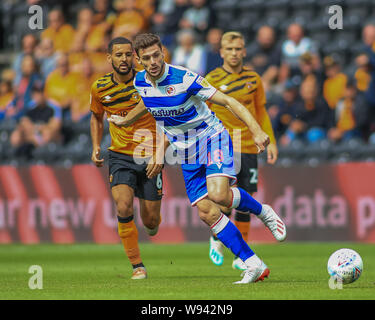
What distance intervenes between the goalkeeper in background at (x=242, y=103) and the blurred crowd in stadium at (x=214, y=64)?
423cm

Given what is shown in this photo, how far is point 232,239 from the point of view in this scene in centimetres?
835

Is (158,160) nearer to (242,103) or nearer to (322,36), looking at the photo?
(242,103)

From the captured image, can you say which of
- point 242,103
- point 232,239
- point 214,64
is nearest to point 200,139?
point 232,239

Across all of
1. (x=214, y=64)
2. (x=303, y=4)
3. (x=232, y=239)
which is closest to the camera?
(x=232, y=239)

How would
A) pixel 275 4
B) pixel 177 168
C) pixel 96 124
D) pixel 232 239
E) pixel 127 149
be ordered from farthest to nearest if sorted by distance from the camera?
pixel 275 4
pixel 177 168
pixel 96 124
pixel 127 149
pixel 232 239

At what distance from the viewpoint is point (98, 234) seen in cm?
1614

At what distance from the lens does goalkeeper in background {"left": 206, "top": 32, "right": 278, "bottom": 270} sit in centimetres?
1084

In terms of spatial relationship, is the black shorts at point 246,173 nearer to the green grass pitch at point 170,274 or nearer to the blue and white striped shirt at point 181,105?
the green grass pitch at point 170,274

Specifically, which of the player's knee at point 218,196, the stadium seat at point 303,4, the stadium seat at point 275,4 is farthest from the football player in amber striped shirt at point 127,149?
the stadium seat at point 275,4

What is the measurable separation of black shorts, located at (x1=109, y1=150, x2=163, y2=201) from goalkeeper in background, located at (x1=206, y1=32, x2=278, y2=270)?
115 centimetres

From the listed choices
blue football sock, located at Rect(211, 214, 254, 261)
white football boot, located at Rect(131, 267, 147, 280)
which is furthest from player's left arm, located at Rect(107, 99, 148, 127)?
white football boot, located at Rect(131, 267, 147, 280)

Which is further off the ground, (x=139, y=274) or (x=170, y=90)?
(x=170, y=90)

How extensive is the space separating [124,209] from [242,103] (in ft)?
7.11

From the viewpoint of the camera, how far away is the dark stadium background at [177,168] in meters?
14.8
